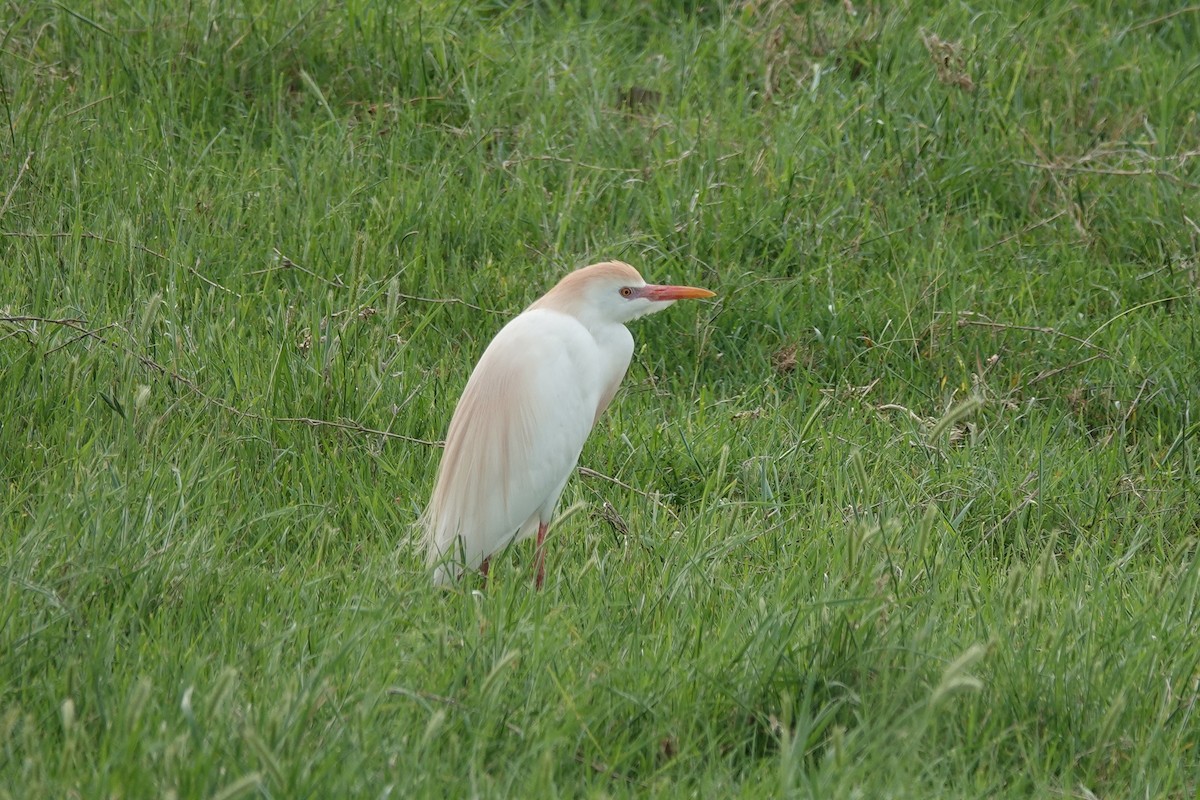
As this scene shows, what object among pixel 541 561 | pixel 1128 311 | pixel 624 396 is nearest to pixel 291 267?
pixel 624 396

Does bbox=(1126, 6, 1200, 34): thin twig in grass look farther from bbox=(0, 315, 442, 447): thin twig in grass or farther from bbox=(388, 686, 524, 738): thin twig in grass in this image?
bbox=(388, 686, 524, 738): thin twig in grass

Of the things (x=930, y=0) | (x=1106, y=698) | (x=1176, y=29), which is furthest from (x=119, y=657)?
(x=1176, y=29)

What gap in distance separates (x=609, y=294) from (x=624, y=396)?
32.4 inches

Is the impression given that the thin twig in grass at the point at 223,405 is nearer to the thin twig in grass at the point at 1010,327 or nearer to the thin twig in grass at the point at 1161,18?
the thin twig in grass at the point at 1010,327

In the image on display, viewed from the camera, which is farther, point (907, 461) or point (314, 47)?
point (314, 47)

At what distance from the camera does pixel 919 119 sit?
5.35m

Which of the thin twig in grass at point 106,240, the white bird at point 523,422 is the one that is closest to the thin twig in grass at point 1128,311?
the white bird at point 523,422

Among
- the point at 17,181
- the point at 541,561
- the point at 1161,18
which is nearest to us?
the point at 541,561

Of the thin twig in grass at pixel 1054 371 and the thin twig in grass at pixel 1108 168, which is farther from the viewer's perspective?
the thin twig in grass at pixel 1108 168

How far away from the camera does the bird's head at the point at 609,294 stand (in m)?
3.49

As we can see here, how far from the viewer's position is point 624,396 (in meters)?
4.30

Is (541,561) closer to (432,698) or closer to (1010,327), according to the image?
(432,698)

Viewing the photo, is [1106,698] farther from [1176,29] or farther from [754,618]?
[1176,29]

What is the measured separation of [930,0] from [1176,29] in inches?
41.2
